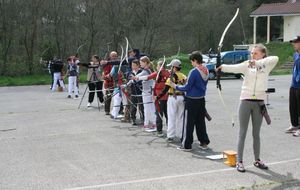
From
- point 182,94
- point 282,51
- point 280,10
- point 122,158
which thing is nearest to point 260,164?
point 122,158

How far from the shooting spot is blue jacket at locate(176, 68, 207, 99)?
8538 mm

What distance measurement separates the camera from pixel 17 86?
2800 centimetres

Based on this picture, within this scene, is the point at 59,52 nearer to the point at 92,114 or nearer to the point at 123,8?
→ the point at 123,8

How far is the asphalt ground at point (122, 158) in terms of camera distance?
6766mm

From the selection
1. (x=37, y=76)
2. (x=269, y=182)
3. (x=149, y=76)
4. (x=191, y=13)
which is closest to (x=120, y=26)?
(x=37, y=76)

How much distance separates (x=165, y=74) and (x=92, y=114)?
447 cm

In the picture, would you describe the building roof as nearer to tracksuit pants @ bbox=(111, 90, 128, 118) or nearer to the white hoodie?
tracksuit pants @ bbox=(111, 90, 128, 118)

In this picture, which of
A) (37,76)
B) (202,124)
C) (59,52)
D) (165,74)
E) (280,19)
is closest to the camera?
(202,124)

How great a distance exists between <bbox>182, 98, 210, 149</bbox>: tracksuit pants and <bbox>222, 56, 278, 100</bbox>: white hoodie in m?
1.51

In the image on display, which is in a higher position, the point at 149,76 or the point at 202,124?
the point at 149,76

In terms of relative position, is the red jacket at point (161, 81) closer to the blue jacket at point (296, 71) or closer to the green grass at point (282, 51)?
the blue jacket at point (296, 71)

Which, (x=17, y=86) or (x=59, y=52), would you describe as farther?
(x=59, y=52)

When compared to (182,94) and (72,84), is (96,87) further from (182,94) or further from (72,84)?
(182,94)

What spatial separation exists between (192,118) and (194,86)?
1.87 feet
